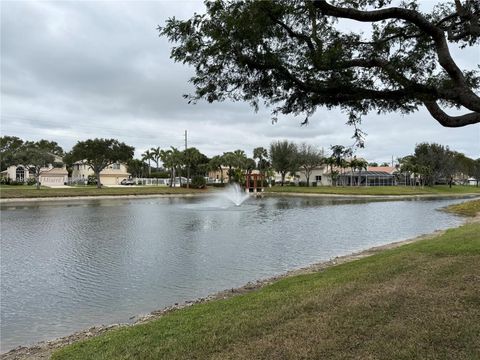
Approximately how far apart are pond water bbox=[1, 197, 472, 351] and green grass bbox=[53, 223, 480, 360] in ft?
12.2

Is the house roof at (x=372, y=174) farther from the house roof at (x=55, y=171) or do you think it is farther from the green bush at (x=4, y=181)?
the green bush at (x=4, y=181)

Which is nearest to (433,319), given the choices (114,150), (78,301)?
(78,301)

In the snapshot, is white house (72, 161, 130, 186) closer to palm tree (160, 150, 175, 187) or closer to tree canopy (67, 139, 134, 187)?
palm tree (160, 150, 175, 187)

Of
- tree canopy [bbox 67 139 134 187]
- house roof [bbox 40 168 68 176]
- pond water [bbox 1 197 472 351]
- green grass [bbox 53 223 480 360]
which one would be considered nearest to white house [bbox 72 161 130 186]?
house roof [bbox 40 168 68 176]

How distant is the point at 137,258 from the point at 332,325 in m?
12.5

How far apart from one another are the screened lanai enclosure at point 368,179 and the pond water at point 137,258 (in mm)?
62874

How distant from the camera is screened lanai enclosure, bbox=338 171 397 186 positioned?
92.7 metres

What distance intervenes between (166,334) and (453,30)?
25.3 ft

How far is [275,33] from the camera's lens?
244 inches

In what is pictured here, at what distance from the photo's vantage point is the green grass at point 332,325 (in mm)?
4773

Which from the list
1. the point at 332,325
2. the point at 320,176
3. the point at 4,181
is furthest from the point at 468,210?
the point at 4,181

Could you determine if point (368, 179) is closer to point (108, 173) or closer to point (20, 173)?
point (108, 173)

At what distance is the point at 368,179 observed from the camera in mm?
93062

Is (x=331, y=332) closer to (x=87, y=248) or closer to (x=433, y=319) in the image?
(x=433, y=319)
